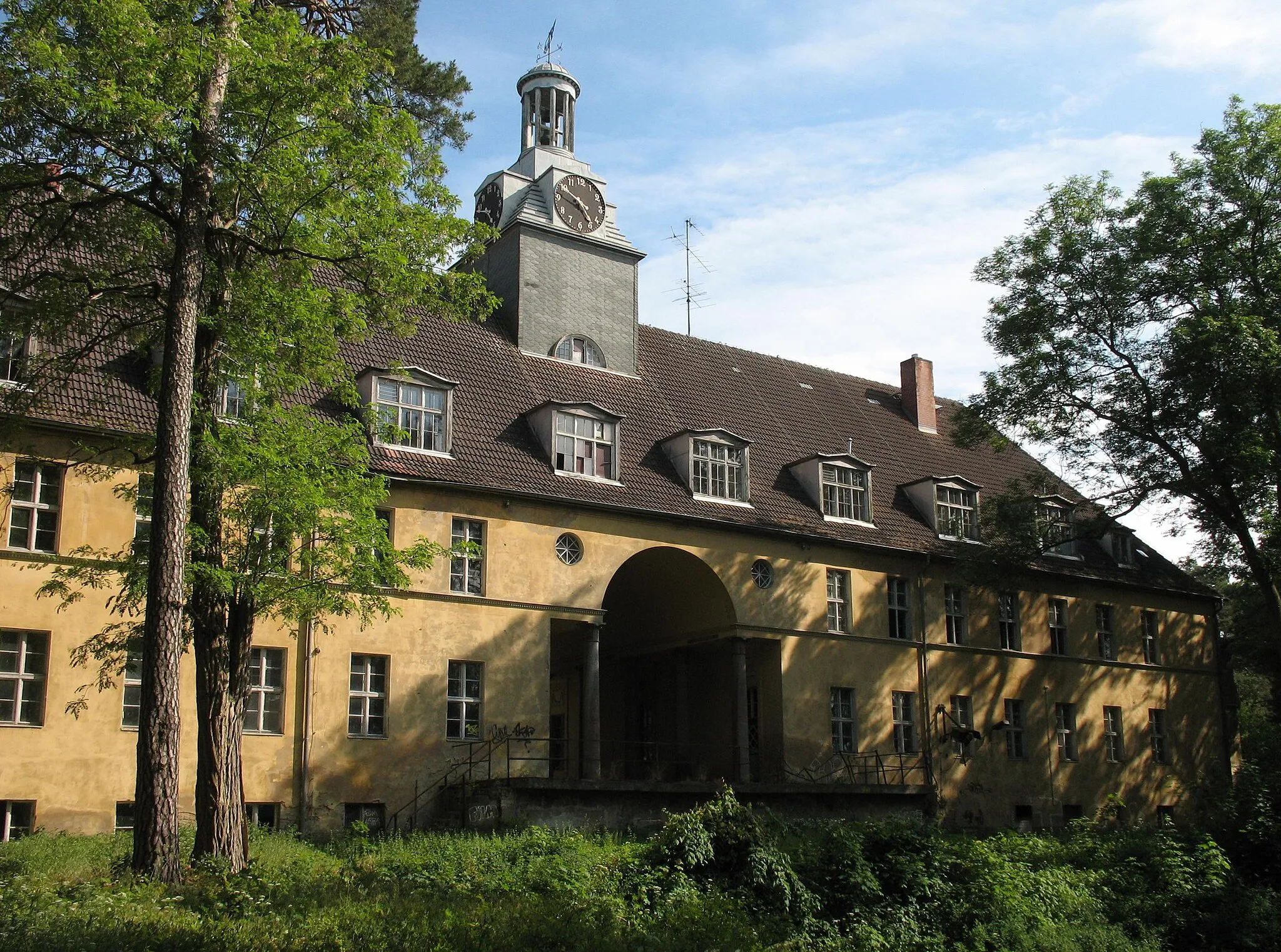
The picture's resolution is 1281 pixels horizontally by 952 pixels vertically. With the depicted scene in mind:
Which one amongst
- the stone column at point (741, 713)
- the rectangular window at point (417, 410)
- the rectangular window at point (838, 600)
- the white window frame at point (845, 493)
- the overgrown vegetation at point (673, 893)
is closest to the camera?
the overgrown vegetation at point (673, 893)

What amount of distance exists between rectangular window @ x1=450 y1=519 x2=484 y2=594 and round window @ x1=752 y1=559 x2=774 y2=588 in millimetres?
7041

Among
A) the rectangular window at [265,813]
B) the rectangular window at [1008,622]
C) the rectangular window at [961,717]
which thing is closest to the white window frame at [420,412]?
the rectangular window at [265,813]

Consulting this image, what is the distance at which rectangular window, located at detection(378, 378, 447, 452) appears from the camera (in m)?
26.4

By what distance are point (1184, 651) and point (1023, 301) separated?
1372 cm

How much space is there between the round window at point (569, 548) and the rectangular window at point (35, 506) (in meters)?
9.88

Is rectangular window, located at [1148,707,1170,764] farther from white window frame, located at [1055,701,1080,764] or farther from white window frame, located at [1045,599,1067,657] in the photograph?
white window frame, located at [1045,599,1067,657]

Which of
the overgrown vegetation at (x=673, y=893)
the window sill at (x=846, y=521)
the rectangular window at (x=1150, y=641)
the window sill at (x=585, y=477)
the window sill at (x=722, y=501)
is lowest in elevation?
the overgrown vegetation at (x=673, y=893)

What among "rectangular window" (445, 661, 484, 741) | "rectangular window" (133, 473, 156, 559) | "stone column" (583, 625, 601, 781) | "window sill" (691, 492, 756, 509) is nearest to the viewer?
"rectangular window" (133, 473, 156, 559)

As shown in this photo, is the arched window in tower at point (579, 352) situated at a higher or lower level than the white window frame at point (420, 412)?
higher

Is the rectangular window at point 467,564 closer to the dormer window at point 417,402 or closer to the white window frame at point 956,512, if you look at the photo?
the dormer window at point 417,402

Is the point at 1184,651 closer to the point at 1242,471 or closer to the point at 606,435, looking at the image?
the point at 1242,471

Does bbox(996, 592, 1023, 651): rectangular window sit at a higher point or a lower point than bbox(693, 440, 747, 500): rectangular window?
lower

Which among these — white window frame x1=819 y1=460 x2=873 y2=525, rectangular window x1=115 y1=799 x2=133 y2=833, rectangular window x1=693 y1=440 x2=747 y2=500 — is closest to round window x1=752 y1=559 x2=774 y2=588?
rectangular window x1=693 y1=440 x2=747 y2=500

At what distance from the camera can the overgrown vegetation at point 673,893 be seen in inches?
527
